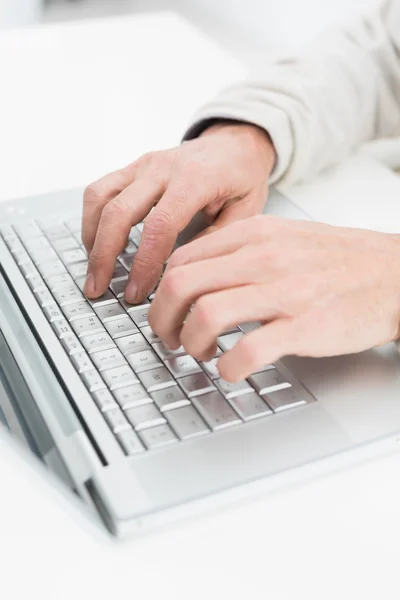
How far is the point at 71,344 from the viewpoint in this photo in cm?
52

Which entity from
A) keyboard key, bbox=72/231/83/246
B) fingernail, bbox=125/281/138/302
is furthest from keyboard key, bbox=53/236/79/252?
fingernail, bbox=125/281/138/302

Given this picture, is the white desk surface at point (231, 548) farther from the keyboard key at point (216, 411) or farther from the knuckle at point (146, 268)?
the knuckle at point (146, 268)

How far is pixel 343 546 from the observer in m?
0.40

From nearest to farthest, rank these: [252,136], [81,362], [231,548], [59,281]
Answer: [231,548]
[81,362]
[59,281]
[252,136]

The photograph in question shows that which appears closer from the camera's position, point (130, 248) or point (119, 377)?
point (119, 377)

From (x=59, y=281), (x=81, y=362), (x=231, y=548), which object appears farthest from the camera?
(x=59, y=281)

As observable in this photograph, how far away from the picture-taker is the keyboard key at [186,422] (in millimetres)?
448

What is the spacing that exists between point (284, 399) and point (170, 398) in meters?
0.08

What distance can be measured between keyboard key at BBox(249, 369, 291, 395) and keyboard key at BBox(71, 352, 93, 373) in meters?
0.11

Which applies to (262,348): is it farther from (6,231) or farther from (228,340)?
(6,231)

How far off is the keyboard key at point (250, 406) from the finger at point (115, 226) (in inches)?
6.7

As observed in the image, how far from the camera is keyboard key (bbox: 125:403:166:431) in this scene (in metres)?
0.45

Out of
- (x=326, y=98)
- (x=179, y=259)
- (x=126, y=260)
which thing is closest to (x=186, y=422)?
(x=179, y=259)

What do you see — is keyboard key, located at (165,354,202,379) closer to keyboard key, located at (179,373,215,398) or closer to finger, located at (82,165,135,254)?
keyboard key, located at (179,373,215,398)
